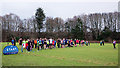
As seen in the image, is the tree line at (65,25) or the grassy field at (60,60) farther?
the tree line at (65,25)

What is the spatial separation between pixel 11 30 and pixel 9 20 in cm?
549

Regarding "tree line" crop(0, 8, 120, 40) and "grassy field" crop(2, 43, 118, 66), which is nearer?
"grassy field" crop(2, 43, 118, 66)

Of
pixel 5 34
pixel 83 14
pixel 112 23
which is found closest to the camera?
pixel 5 34

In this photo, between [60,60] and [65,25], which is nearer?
[60,60]

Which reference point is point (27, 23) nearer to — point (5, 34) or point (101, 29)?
point (5, 34)

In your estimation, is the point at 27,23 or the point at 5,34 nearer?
the point at 5,34

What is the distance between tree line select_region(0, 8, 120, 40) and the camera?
209 feet

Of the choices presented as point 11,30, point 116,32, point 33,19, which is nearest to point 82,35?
point 116,32

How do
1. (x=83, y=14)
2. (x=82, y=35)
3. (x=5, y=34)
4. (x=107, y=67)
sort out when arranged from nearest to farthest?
1. (x=107, y=67)
2. (x=5, y=34)
3. (x=82, y=35)
4. (x=83, y=14)

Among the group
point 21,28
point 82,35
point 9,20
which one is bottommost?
point 82,35

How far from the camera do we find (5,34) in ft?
187

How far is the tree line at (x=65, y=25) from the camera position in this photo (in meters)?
63.8

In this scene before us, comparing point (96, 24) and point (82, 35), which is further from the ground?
point (96, 24)

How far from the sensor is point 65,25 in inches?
2808
